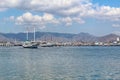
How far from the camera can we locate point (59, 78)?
50.5 meters

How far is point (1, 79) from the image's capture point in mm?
49875

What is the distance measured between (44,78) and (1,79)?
21.0 ft

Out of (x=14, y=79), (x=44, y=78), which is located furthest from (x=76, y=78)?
(x=14, y=79)

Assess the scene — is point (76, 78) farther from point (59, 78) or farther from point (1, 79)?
point (1, 79)

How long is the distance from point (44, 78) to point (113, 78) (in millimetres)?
10399

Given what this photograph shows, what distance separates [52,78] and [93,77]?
21.4 feet

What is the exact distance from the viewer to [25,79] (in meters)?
49.4

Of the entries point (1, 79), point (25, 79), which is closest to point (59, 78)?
point (25, 79)

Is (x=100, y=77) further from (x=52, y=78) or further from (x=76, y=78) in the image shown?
(x=52, y=78)

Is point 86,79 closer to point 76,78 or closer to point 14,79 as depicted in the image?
point 76,78

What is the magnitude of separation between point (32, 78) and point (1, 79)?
4592 millimetres

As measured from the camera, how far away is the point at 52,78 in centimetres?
5066

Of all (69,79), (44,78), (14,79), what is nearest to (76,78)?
(69,79)

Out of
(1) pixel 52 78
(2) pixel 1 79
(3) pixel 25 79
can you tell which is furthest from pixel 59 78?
(2) pixel 1 79
